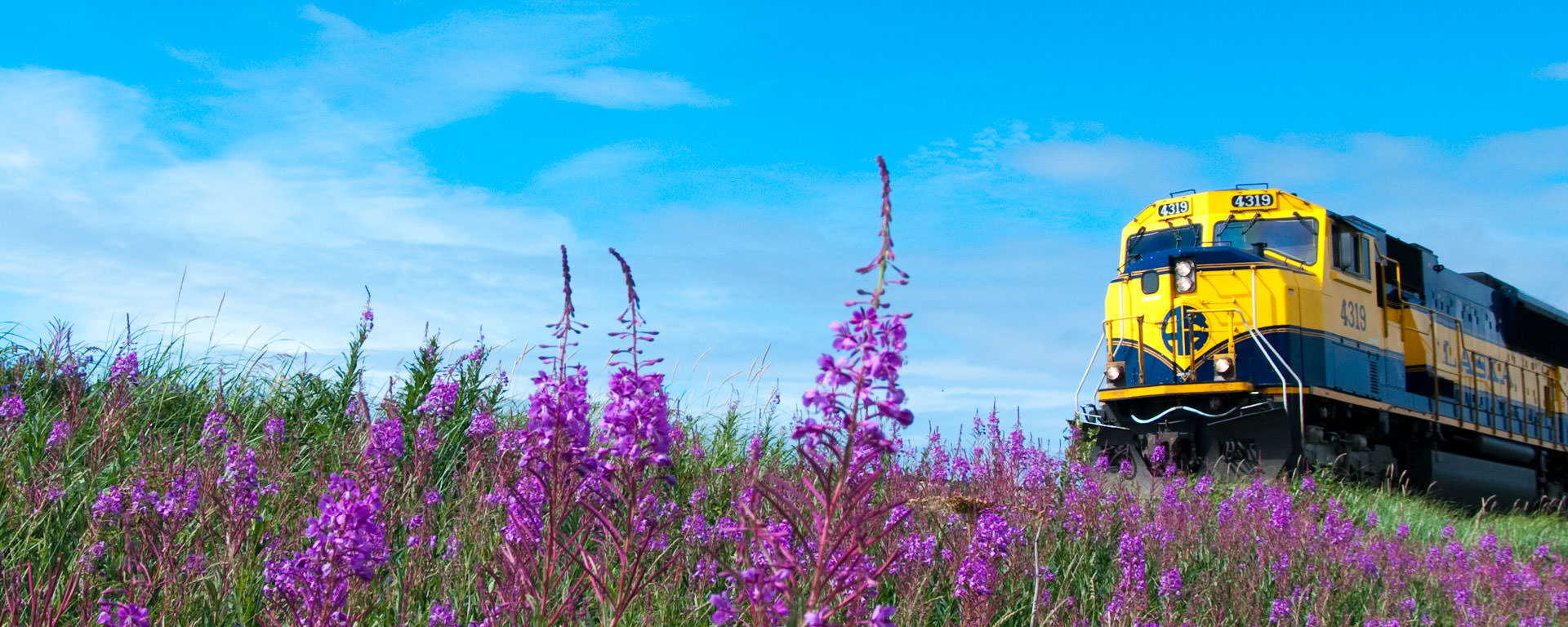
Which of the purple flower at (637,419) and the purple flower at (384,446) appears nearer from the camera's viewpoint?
the purple flower at (637,419)

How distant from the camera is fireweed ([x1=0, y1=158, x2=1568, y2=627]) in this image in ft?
6.54

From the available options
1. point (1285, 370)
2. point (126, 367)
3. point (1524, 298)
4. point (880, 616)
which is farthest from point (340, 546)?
point (1524, 298)

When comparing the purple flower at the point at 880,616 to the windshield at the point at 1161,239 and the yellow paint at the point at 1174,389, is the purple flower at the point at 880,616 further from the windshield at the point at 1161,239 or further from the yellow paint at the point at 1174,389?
the windshield at the point at 1161,239

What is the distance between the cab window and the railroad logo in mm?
1713

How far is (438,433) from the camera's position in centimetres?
684

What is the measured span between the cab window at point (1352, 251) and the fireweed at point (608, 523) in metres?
3.29

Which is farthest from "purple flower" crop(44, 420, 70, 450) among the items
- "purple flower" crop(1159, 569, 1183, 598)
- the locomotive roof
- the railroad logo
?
the locomotive roof

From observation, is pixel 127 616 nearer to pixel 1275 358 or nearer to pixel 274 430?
pixel 274 430

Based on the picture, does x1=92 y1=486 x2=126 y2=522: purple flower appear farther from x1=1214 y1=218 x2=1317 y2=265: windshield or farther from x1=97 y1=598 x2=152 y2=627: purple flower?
x1=1214 y1=218 x2=1317 y2=265: windshield

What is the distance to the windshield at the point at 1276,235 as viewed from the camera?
12.7 meters

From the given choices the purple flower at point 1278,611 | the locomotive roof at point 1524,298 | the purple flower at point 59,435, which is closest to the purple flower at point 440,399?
the purple flower at point 59,435

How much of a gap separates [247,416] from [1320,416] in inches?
432

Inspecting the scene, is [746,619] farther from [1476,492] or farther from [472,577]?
[1476,492]

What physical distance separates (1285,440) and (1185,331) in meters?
1.66
